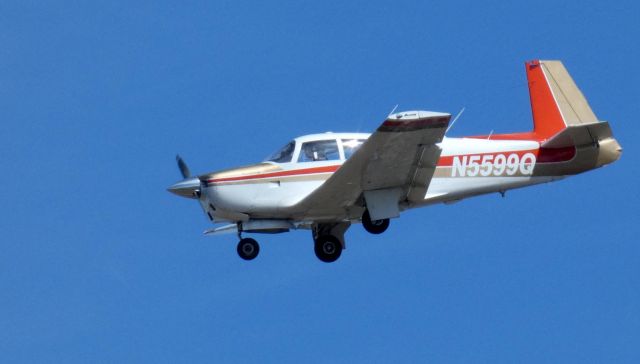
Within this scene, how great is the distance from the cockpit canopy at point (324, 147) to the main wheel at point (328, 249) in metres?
1.94

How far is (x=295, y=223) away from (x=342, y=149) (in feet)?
5.91

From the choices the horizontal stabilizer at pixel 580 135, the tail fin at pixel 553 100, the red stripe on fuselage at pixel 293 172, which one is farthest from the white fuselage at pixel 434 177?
the tail fin at pixel 553 100

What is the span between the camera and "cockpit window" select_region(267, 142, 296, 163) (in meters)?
25.0

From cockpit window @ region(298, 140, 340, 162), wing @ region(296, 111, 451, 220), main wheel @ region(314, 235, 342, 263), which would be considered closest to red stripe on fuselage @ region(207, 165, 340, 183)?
cockpit window @ region(298, 140, 340, 162)

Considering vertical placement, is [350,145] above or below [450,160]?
above

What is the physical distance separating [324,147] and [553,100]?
5.16 meters

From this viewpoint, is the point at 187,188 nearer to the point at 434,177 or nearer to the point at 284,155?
the point at 284,155

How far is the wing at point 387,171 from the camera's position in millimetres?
22688

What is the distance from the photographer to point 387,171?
24094mm

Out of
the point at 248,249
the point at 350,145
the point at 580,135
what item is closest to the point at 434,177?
the point at 350,145

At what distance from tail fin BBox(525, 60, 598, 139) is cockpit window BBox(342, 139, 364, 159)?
153 inches

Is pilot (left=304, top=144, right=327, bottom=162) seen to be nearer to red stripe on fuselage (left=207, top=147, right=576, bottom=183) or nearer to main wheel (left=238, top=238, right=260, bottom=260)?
red stripe on fuselage (left=207, top=147, right=576, bottom=183)

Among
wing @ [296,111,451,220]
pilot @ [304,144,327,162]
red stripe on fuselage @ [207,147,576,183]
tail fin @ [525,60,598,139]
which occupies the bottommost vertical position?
wing @ [296,111,451,220]

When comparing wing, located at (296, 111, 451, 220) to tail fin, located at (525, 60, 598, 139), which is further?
tail fin, located at (525, 60, 598, 139)
